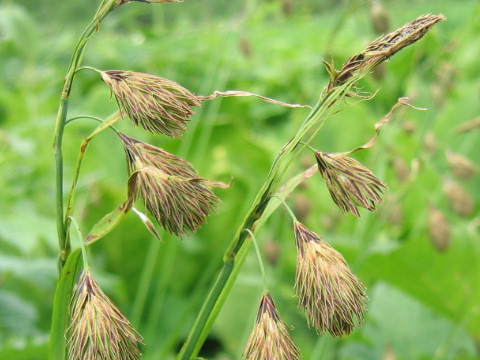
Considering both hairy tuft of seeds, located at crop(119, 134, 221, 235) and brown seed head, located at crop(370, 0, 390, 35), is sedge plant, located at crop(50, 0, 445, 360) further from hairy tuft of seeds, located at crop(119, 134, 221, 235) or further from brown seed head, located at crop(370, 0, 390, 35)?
brown seed head, located at crop(370, 0, 390, 35)

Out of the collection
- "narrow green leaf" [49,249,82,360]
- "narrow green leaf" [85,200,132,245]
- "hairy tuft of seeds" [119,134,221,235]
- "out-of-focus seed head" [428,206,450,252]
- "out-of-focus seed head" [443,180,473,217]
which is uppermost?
"out-of-focus seed head" [443,180,473,217]

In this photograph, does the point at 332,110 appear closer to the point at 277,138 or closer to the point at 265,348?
the point at 265,348

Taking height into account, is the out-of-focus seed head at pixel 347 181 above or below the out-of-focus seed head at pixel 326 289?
above

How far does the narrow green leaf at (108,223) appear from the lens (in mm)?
704

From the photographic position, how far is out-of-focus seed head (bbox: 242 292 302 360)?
2.26 ft

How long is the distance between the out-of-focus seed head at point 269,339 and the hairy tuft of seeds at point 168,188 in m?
0.11

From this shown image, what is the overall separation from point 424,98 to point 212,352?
1624mm

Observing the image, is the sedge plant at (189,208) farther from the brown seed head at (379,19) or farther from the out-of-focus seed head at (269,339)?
the brown seed head at (379,19)

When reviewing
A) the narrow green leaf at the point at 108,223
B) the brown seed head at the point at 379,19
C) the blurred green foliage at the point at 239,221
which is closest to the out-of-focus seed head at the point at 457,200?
the blurred green foliage at the point at 239,221

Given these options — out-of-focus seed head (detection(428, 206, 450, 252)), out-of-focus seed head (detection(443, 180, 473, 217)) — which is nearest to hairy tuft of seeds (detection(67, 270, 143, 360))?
out-of-focus seed head (detection(428, 206, 450, 252))

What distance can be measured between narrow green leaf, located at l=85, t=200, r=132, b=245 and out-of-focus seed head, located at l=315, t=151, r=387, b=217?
7.8 inches

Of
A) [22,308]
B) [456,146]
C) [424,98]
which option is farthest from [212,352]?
[424,98]

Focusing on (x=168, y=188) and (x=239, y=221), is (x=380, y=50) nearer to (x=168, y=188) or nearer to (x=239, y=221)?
(x=168, y=188)

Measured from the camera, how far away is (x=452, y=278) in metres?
2.08
